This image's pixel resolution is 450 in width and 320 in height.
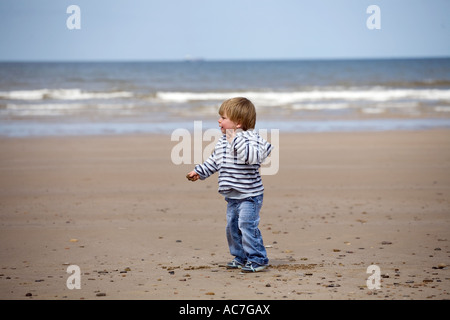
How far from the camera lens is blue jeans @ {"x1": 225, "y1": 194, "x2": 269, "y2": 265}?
189 inches

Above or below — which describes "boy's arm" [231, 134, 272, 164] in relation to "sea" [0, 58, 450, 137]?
below

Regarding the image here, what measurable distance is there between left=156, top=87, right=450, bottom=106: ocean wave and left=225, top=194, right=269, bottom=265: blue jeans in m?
21.5

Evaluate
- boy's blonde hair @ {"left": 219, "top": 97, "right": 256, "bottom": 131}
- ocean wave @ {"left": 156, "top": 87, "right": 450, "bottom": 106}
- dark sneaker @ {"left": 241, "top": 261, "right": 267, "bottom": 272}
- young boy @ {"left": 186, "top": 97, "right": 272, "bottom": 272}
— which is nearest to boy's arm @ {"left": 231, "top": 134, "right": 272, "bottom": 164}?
young boy @ {"left": 186, "top": 97, "right": 272, "bottom": 272}

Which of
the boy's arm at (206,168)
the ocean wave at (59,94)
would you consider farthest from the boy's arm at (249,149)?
the ocean wave at (59,94)

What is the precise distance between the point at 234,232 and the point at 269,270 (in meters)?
0.39

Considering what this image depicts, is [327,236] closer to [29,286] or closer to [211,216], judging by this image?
[211,216]

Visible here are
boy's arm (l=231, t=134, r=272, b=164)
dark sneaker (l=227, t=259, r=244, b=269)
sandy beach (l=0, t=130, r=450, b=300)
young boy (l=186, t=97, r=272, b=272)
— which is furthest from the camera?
dark sneaker (l=227, t=259, r=244, b=269)

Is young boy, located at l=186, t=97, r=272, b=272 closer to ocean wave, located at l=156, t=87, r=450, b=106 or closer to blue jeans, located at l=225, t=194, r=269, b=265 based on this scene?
blue jeans, located at l=225, t=194, r=269, b=265

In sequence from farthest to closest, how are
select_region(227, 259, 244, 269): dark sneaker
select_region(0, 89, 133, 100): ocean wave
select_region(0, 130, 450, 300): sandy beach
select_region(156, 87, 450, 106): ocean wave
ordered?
1. select_region(0, 89, 133, 100): ocean wave
2. select_region(156, 87, 450, 106): ocean wave
3. select_region(227, 259, 244, 269): dark sneaker
4. select_region(0, 130, 450, 300): sandy beach

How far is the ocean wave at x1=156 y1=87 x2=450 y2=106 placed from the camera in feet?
93.4

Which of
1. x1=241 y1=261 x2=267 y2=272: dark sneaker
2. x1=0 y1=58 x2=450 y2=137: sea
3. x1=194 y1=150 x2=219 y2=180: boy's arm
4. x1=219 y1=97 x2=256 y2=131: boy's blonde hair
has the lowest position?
x1=241 y1=261 x2=267 y2=272: dark sneaker

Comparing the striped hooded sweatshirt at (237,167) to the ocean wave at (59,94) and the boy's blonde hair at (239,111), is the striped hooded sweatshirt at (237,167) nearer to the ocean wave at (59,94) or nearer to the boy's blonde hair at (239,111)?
the boy's blonde hair at (239,111)

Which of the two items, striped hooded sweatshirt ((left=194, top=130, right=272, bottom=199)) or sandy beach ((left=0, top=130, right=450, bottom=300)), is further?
striped hooded sweatshirt ((left=194, top=130, right=272, bottom=199))

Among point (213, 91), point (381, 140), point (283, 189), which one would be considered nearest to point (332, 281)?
point (283, 189)
